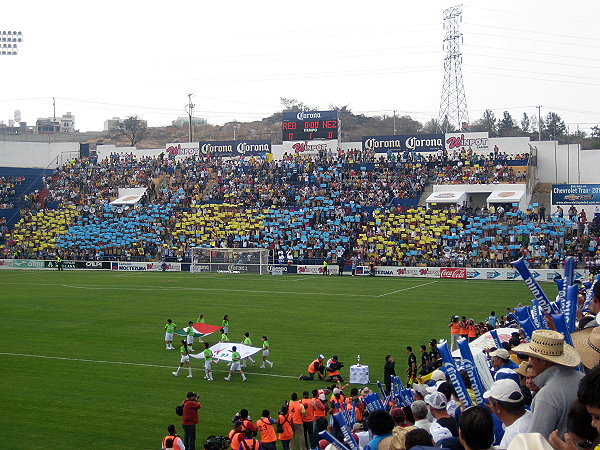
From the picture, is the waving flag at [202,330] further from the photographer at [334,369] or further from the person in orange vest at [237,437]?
the person in orange vest at [237,437]

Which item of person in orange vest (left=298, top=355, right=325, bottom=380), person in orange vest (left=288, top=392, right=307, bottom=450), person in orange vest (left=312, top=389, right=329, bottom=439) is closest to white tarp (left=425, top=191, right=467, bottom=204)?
person in orange vest (left=298, top=355, right=325, bottom=380)

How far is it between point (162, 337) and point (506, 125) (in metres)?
105

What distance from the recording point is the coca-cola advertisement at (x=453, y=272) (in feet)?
180

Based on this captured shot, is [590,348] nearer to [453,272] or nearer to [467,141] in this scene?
[453,272]

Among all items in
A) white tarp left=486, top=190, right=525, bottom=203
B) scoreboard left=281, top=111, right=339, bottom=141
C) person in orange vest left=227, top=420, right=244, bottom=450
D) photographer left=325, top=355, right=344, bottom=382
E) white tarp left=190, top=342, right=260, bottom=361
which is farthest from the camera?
scoreboard left=281, top=111, right=339, bottom=141

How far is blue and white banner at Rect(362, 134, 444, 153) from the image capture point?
72.0 meters

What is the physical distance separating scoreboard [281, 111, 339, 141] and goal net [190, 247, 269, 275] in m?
19.1

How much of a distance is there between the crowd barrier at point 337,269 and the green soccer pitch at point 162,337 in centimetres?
228

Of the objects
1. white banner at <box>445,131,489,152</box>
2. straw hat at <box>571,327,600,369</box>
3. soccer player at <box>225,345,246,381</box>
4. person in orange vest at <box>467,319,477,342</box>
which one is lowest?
soccer player at <box>225,345,246,381</box>

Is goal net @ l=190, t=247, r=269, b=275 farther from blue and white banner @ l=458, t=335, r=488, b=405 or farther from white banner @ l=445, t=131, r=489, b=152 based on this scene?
blue and white banner @ l=458, t=335, r=488, b=405

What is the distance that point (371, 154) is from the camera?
73938mm

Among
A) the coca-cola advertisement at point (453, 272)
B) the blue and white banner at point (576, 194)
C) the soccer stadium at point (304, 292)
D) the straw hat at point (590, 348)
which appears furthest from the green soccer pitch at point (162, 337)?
the blue and white banner at point (576, 194)

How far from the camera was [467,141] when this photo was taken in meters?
70.2

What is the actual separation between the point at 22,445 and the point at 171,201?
5827 centimetres
